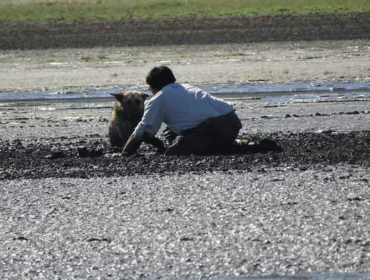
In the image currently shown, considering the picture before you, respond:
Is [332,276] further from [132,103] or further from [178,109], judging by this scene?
[132,103]

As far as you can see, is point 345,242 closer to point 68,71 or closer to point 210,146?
point 210,146

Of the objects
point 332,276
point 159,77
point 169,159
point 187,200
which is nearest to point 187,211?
point 187,200

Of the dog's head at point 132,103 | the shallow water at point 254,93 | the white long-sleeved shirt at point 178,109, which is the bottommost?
the shallow water at point 254,93

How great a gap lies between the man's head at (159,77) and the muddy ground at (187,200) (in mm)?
750

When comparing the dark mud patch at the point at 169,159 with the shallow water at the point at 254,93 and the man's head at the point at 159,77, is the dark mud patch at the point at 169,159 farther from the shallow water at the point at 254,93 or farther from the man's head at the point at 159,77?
the shallow water at the point at 254,93

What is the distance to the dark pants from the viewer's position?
38.7ft

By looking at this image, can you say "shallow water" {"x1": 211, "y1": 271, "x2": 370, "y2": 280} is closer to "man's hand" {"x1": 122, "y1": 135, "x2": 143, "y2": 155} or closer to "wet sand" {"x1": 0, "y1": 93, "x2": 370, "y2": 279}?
"wet sand" {"x1": 0, "y1": 93, "x2": 370, "y2": 279}

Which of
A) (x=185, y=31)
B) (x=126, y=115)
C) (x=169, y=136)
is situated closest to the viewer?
(x=169, y=136)

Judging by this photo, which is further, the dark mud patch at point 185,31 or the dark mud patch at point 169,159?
the dark mud patch at point 185,31

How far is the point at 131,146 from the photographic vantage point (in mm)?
12031

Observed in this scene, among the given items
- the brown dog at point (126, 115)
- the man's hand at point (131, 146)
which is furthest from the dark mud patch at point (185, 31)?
the man's hand at point (131, 146)

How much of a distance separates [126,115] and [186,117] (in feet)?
4.75

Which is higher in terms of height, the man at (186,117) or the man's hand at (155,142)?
the man at (186,117)

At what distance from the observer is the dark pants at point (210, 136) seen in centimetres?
1180
